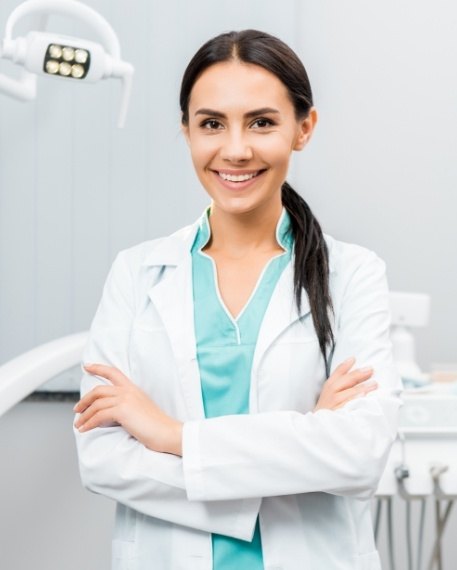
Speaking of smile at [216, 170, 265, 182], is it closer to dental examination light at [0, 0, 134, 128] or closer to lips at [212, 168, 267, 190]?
lips at [212, 168, 267, 190]

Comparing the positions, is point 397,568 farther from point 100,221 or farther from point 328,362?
point 328,362

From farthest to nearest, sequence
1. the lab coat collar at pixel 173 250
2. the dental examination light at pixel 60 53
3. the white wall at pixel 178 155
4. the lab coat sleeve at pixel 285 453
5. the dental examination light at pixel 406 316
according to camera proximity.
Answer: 1. the white wall at pixel 178 155
2. the dental examination light at pixel 406 316
3. the dental examination light at pixel 60 53
4. the lab coat collar at pixel 173 250
5. the lab coat sleeve at pixel 285 453

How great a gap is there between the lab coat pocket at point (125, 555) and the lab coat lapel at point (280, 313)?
287mm

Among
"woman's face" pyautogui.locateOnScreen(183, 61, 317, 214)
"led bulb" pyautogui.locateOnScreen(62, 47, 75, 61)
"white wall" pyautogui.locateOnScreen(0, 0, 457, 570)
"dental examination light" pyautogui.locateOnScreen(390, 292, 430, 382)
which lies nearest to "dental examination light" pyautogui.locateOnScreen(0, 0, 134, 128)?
"led bulb" pyautogui.locateOnScreen(62, 47, 75, 61)

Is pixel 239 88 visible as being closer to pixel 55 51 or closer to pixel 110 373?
pixel 110 373

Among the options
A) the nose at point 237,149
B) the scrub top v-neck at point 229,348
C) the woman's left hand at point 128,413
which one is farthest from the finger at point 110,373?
the nose at point 237,149

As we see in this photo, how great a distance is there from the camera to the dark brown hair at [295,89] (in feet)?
4.39

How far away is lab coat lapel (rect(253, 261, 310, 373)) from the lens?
1321mm

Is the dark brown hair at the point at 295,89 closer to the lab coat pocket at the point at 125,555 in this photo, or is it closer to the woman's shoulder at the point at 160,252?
the woman's shoulder at the point at 160,252

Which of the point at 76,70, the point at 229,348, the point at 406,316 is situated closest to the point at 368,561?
the point at 229,348

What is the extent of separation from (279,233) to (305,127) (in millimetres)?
154

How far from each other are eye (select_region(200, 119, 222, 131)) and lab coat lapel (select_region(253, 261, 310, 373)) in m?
0.22

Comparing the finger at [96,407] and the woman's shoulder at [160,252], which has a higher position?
the woman's shoulder at [160,252]

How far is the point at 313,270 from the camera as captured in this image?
4.55 ft
